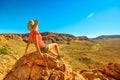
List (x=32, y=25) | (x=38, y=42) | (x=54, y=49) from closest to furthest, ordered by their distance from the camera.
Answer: (x=32, y=25), (x=38, y=42), (x=54, y=49)

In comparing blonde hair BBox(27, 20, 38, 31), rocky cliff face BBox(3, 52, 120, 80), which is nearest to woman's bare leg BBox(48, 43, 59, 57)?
rocky cliff face BBox(3, 52, 120, 80)

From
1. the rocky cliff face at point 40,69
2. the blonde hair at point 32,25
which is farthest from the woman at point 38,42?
the rocky cliff face at point 40,69

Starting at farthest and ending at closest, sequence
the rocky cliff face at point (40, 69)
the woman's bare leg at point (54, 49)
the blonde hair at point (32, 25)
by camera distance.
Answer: the woman's bare leg at point (54, 49) → the rocky cliff face at point (40, 69) → the blonde hair at point (32, 25)

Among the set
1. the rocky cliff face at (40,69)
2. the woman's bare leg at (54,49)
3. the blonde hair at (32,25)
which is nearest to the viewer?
the blonde hair at (32,25)

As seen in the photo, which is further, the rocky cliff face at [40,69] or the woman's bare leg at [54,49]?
the woman's bare leg at [54,49]

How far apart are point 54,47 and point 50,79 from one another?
1763 millimetres

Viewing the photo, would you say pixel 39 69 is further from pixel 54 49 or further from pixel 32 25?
pixel 32 25

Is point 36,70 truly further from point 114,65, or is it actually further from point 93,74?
point 114,65

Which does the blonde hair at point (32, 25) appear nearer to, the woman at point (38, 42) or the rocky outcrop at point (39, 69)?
the woman at point (38, 42)

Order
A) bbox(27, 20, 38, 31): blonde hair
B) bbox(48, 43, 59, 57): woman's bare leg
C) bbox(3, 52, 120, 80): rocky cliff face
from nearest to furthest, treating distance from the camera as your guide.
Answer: bbox(27, 20, 38, 31): blonde hair, bbox(3, 52, 120, 80): rocky cliff face, bbox(48, 43, 59, 57): woman's bare leg

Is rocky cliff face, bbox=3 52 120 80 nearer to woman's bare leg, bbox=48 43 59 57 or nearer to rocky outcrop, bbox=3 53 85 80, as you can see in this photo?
rocky outcrop, bbox=3 53 85 80

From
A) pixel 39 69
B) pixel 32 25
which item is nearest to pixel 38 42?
pixel 32 25

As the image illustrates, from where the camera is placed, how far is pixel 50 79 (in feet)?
41.1

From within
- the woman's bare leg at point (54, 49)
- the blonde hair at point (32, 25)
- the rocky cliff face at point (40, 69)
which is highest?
the blonde hair at point (32, 25)
